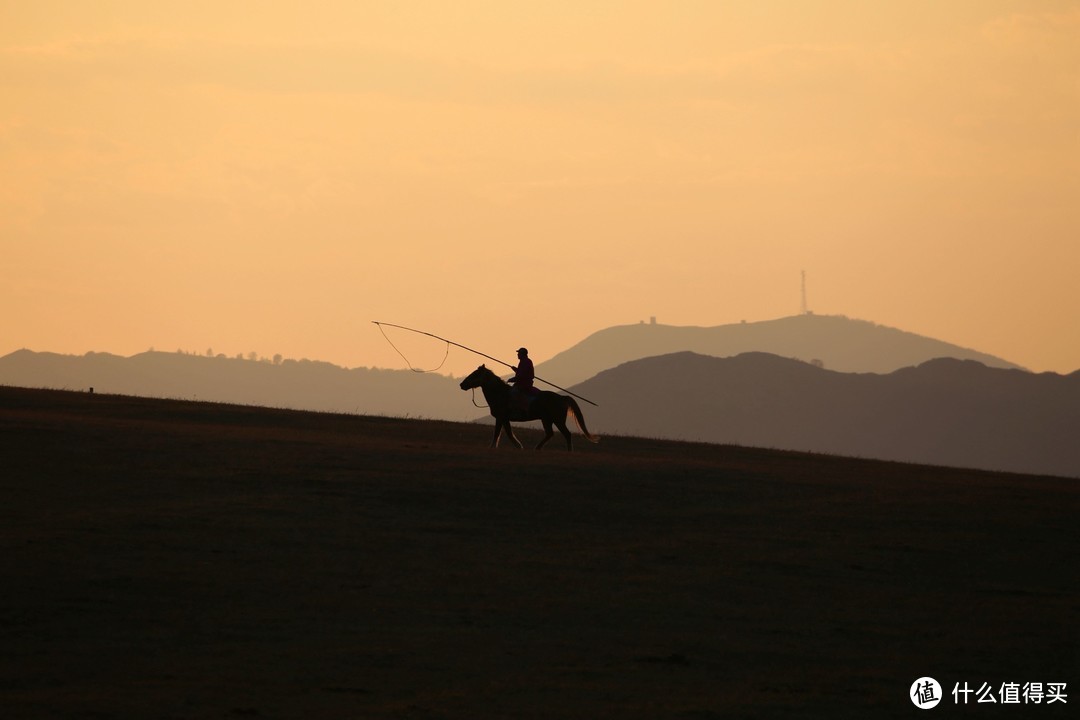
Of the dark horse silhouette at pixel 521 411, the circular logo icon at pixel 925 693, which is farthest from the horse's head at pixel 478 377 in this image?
the circular logo icon at pixel 925 693

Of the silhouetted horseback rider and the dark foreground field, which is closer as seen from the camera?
the dark foreground field

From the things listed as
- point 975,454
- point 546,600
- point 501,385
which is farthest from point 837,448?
point 546,600

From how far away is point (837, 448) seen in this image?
19450cm

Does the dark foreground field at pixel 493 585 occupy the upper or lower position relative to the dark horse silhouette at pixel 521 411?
lower

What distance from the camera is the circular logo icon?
12641mm

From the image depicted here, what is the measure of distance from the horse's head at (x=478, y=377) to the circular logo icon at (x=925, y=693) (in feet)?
56.6

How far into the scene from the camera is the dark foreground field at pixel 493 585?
41.3 ft

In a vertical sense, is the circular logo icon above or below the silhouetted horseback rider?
below

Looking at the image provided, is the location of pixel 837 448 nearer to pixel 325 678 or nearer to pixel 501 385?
pixel 501 385

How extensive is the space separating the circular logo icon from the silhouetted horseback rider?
16610 mm

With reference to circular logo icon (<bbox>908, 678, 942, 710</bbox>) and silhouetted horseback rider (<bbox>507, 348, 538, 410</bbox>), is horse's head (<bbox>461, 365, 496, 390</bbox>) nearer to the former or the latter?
silhouetted horseback rider (<bbox>507, 348, 538, 410</bbox>)

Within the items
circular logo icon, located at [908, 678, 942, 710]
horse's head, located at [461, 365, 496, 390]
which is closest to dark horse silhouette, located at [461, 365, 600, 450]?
horse's head, located at [461, 365, 496, 390]

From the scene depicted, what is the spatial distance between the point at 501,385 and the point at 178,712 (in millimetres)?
18597

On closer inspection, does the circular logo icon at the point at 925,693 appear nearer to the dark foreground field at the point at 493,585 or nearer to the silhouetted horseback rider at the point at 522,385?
the dark foreground field at the point at 493,585
